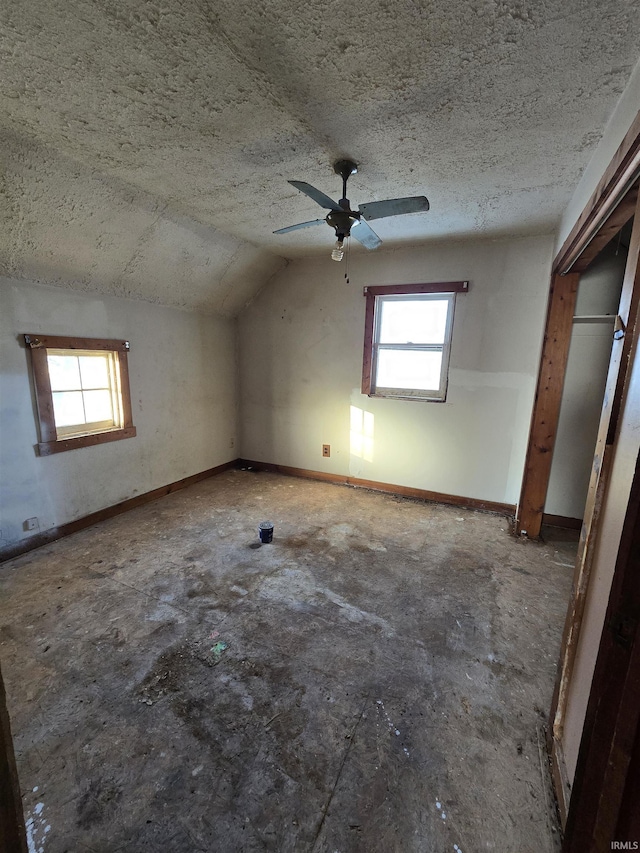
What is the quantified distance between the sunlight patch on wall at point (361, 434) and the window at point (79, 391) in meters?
2.32

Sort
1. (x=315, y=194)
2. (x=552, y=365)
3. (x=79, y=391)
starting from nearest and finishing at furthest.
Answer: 1. (x=315, y=194)
2. (x=552, y=365)
3. (x=79, y=391)

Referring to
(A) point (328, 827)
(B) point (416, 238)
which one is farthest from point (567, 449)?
(A) point (328, 827)

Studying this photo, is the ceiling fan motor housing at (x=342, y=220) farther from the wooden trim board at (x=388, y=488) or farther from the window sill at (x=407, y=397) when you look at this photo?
the wooden trim board at (x=388, y=488)

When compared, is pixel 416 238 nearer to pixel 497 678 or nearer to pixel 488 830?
pixel 497 678

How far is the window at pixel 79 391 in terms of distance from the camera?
2713 mm

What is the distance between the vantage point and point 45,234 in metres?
2.38

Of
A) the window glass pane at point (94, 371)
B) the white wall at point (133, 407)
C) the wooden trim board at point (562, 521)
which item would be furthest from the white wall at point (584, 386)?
the window glass pane at point (94, 371)

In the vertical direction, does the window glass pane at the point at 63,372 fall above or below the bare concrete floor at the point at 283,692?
above

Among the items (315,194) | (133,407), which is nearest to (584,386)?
(315,194)

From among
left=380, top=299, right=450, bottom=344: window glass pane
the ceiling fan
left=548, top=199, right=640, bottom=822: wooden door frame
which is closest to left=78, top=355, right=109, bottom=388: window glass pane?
the ceiling fan

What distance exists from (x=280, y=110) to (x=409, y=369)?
8.50ft

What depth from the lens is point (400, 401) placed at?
12.5ft

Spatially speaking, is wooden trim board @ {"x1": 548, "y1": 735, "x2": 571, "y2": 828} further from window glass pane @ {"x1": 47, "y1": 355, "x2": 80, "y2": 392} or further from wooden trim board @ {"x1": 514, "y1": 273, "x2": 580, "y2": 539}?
window glass pane @ {"x1": 47, "y1": 355, "x2": 80, "y2": 392}

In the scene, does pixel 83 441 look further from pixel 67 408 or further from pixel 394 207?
pixel 394 207
